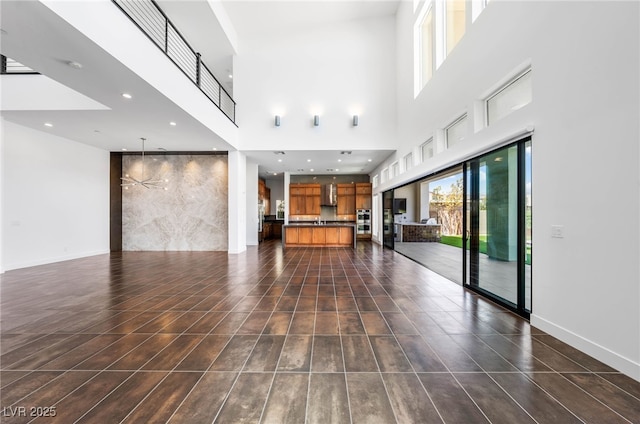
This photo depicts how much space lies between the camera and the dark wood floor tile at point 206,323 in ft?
8.70

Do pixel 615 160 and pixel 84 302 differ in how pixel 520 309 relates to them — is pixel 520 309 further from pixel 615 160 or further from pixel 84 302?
pixel 84 302

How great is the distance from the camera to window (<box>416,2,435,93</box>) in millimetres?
5965

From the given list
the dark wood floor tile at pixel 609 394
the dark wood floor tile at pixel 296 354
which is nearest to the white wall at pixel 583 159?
the dark wood floor tile at pixel 609 394

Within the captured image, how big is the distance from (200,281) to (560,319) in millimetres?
5141

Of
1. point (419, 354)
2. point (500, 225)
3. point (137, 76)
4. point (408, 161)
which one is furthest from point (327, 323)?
point (408, 161)

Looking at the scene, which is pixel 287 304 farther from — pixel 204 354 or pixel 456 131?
pixel 456 131

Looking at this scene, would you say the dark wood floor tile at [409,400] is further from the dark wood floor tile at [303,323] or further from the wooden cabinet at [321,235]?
the wooden cabinet at [321,235]

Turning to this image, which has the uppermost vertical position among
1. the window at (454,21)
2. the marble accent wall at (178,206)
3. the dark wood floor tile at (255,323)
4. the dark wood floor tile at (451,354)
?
the window at (454,21)

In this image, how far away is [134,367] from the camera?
78.9 inches

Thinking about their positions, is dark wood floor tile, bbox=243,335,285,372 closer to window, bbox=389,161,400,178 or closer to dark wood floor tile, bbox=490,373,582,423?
dark wood floor tile, bbox=490,373,582,423

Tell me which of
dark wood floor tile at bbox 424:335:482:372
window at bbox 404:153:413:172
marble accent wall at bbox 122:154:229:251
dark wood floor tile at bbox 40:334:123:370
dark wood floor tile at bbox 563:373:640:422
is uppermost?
window at bbox 404:153:413:172

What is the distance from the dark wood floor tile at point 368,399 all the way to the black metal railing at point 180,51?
19.7 feet

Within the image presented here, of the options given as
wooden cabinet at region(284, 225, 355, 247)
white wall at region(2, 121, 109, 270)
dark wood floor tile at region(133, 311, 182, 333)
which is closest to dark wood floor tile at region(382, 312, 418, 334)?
dark wood floor tile at region(133, 311, 182, 333)

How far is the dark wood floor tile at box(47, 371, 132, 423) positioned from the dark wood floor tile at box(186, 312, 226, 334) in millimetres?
746
